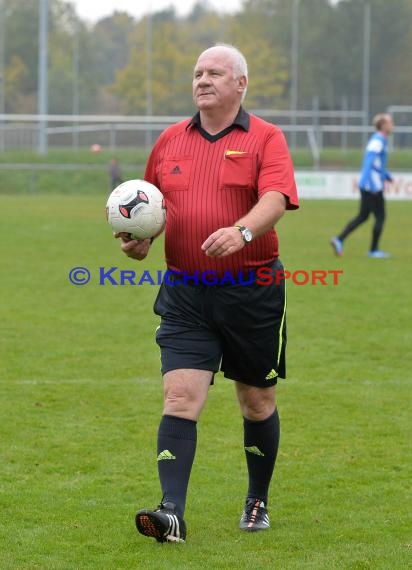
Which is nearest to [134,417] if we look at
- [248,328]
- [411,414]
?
[411,414]

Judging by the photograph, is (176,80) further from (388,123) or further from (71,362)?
(71,362)

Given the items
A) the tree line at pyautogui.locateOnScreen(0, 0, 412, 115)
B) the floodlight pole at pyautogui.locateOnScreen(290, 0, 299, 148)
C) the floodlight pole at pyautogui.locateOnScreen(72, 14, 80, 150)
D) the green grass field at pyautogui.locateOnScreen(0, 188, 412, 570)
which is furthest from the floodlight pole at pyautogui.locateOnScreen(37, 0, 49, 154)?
the green grass field at pyautogui.locateOnScreen(0, 188, 412, 570)

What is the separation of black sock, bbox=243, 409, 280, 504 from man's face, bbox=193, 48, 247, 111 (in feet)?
4.66

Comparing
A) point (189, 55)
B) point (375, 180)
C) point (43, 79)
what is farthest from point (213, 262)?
point (189, 55)

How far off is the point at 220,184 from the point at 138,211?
365mm

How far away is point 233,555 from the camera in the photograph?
15.3 feet

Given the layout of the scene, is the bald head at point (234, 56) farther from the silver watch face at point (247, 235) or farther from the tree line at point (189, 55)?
the tree line at point (189, 55)

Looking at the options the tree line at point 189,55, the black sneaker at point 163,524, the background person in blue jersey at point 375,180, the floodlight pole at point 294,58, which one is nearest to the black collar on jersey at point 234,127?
the black sneaker at point 163,524

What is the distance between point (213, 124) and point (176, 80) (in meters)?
43.9

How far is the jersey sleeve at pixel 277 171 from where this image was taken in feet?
15.5

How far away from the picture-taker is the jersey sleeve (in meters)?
4.73

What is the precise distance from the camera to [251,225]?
455 cm

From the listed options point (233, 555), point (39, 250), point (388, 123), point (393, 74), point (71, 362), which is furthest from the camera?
point (393, 74)

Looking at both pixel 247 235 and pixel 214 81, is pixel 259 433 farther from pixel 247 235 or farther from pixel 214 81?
pixel 214 81
